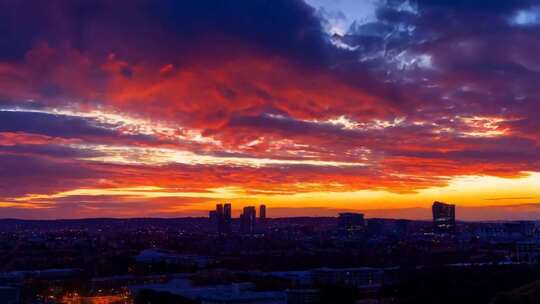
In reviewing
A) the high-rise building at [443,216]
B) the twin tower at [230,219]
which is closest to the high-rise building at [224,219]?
the twin tower at [230,219]

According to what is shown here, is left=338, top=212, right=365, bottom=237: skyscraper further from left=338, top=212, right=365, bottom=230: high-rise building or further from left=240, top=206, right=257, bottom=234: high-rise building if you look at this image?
left=240, top=206, right=257, bottom=234: high-rise building

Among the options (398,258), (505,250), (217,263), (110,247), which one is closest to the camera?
(217,263)

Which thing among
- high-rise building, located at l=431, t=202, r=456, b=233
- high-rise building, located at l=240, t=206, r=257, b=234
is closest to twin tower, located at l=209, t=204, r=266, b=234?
high-rise building, located at l=240, t=206, r=257, b=234

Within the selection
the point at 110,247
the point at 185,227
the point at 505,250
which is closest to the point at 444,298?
the point at 505,250

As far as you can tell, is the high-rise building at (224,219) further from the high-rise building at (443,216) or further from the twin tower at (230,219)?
the high-rise building at (443,216)

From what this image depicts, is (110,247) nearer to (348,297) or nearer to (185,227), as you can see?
(348,297)

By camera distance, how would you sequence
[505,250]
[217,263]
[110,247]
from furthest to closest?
[110,247] → [505,250] → [217,263]
